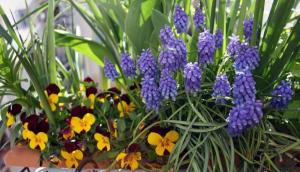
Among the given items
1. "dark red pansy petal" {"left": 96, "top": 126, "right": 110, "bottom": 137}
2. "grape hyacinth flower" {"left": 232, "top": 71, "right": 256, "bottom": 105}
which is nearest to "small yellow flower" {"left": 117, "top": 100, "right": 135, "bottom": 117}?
"dark red pansy petal" {"left": 96, "top": 126, "right": 110, "bottom": 137}

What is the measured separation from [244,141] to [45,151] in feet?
1.26

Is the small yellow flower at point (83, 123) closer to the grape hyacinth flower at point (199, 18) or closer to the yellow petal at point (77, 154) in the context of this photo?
the yellow petal at point (77, 154)

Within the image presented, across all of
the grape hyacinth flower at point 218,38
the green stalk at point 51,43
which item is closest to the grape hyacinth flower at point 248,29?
the grape hyacinth flower at point 218,38

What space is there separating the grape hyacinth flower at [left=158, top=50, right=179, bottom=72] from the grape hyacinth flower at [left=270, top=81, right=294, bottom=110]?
0.17 m

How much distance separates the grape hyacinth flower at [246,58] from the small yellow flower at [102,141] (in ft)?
0.90

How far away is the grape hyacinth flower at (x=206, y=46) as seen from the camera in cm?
67

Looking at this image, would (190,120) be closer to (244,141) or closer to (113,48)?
(244,141)

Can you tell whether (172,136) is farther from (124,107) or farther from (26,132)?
(26,132)

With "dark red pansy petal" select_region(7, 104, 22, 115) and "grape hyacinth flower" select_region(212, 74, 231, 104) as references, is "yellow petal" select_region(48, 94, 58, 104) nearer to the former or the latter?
"dark red pansy petal" select_region(7, 104, 22, 115)

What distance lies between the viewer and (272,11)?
2.31 feet

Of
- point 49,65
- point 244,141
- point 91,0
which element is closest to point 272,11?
point 244,141

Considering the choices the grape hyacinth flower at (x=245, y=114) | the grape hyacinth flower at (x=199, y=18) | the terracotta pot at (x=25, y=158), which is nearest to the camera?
the grape hyacinth flower at (x=245, y=114)

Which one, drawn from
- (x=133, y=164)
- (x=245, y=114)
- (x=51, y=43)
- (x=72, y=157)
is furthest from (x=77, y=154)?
(x=245, y=114)

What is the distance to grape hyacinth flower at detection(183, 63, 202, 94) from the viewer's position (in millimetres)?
657
